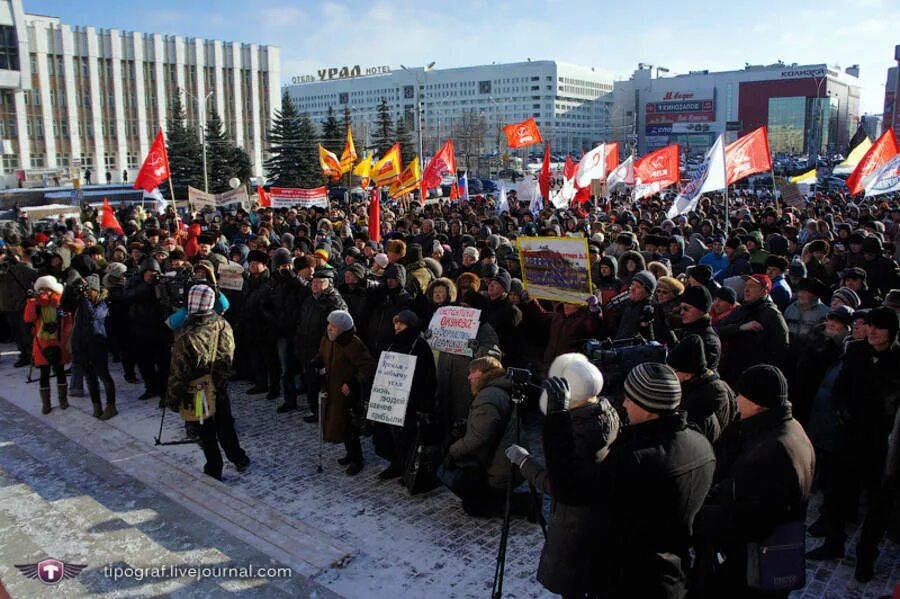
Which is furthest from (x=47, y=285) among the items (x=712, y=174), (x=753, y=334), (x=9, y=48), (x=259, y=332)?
(x=9, y=48)

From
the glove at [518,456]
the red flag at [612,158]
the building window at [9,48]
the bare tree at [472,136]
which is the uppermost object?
the building window at [9,48]

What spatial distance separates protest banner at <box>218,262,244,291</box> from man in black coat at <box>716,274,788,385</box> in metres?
5.99

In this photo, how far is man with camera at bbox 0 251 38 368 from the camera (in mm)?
10773

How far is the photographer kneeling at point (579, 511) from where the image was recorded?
10.9ft

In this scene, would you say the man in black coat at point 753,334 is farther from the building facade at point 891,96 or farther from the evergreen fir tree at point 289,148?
the building facade at point 891,96

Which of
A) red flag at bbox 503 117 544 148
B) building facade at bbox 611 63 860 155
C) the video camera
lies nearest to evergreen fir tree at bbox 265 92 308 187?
red flag at bbox 503 117 544 148

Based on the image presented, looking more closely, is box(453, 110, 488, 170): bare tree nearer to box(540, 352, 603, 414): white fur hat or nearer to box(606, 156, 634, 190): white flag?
box(606, 156, 634, 190): white flag

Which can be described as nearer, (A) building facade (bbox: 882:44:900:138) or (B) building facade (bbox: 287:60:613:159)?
(A) building facade (bbox: 882:44:900:138)

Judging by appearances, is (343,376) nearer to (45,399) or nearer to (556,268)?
(556,268)

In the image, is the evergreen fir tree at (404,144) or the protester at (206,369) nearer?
the protester at (206,369)

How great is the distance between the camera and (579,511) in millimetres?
3373

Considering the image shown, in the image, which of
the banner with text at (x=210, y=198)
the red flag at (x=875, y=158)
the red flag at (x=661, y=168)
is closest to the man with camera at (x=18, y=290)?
the banner with text at (x=210, y=198)

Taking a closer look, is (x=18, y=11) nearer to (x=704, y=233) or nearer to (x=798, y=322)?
(x=704, y=233)

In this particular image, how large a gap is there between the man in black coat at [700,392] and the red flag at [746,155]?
11.0 meters
